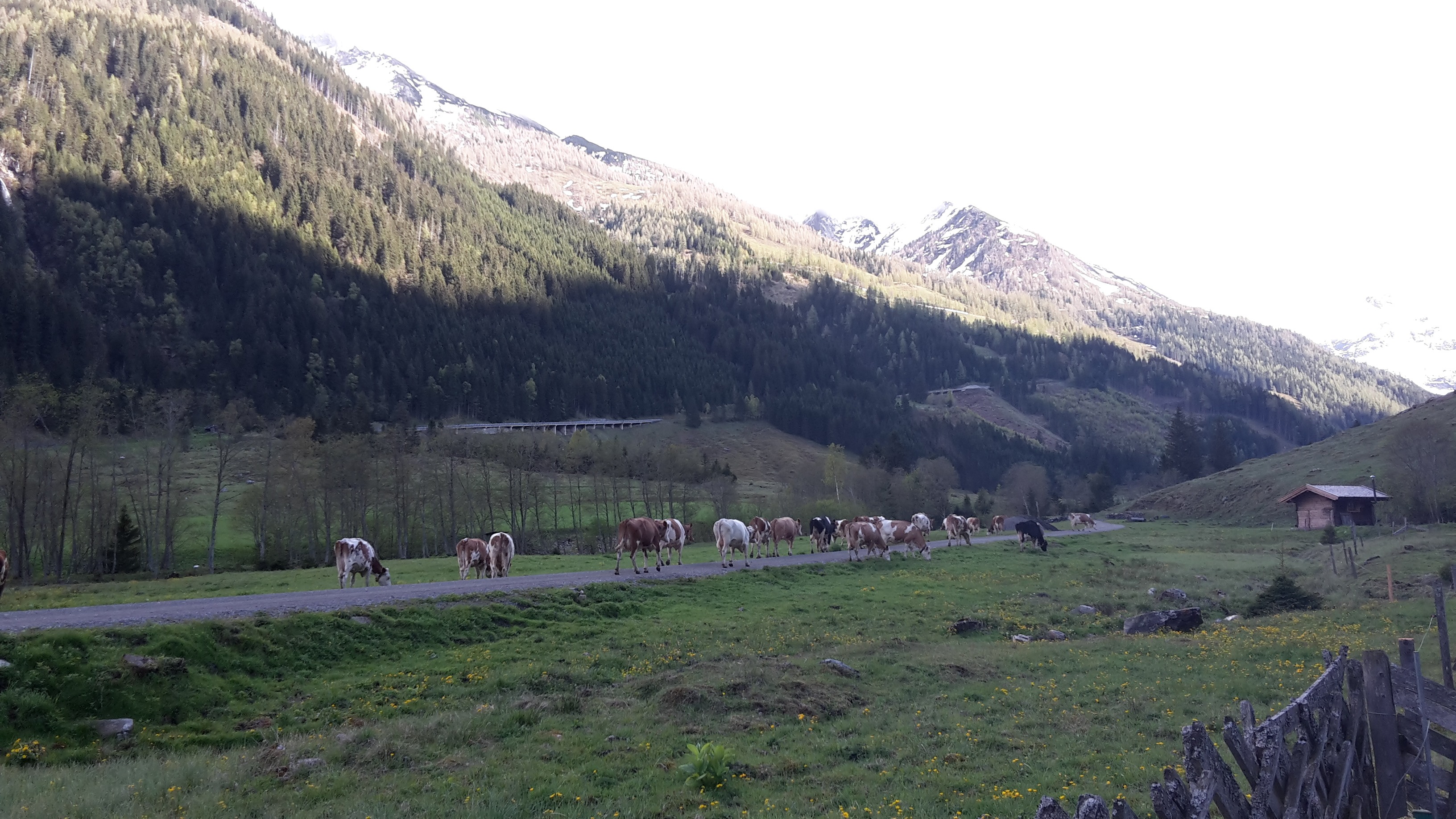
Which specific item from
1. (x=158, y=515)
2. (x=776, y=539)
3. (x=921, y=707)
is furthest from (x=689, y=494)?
(x=921, y=707)

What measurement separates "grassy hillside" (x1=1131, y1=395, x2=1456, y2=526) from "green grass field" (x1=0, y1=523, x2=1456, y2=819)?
79.3 m

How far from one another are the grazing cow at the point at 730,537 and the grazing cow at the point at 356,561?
1831 centimetres

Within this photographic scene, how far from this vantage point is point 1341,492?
3290 inches

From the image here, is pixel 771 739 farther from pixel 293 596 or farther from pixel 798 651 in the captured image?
pixel 293 596

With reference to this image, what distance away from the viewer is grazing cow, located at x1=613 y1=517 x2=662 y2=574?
38062 millimetres

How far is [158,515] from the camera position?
6128cm

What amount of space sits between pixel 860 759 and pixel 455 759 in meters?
6.79

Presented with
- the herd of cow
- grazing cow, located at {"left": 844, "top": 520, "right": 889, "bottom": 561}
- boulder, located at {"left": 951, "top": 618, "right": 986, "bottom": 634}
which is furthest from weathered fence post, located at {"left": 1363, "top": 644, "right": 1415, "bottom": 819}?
grazing cow, located at {"left": 844, "top": 520, "right": 889, "bottom": 561}

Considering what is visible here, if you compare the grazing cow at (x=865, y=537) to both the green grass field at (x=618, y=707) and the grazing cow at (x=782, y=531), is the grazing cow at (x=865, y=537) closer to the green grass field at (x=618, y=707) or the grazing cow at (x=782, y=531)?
the grazing cow at (x=782, y=531)

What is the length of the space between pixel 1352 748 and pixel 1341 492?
326ft

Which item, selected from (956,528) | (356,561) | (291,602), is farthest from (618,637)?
(956,528)

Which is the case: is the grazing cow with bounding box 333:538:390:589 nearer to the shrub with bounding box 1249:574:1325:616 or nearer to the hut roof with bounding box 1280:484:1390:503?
the shrub with bounding box 1249:574:1325:616

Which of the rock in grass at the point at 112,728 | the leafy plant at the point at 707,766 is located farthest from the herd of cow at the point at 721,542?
the leafy plant at the point at 707,766

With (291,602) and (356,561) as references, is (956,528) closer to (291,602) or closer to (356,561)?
(356,561)
